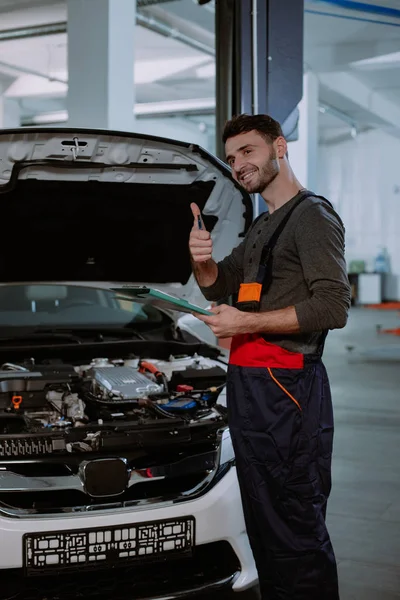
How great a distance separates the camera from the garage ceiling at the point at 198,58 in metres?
7.86

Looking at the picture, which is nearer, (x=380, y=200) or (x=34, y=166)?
(x=34, y=166)

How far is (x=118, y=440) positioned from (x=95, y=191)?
993mm

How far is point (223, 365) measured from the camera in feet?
10.3

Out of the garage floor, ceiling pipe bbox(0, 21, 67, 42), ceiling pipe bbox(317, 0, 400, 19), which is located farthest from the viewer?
ceiling pipe bbox(0, 21, 67, 42)

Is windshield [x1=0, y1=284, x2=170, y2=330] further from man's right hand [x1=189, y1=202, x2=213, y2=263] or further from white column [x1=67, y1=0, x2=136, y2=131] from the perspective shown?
white column [x1=67, y1=0, x2=136, y2=131]

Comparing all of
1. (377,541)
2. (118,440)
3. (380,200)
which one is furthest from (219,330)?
(380,200)

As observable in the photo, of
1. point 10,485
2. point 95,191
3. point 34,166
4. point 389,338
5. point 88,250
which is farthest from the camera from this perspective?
point 389,338

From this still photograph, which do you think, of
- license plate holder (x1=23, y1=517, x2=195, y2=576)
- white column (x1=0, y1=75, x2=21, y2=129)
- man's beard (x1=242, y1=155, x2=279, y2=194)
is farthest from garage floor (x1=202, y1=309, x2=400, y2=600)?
white column (x1=0, y1=75, x2=21, y2=129)

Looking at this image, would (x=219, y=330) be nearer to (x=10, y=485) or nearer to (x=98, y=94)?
(x=10, y=485)

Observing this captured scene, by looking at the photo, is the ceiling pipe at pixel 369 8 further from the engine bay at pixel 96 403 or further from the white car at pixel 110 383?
the engine bay at pixel 96 403

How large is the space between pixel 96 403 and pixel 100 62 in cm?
446

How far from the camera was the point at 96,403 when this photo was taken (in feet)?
8.46

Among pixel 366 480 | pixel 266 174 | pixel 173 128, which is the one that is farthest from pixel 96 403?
pixel 173 128

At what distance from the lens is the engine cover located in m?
2.58
